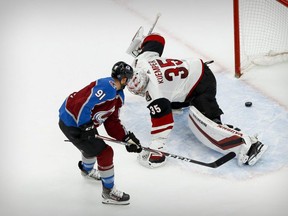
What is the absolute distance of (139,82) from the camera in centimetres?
391

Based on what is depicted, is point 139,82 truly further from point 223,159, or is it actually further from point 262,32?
point 262,32

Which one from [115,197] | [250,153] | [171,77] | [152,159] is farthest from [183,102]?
[115,197]

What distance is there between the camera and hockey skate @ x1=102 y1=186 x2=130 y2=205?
3.57 m

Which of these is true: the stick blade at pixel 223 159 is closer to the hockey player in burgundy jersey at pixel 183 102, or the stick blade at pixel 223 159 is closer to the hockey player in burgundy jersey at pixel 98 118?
the hockey player in burgundy jersey at pixel 183 102

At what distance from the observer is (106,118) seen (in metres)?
3.66

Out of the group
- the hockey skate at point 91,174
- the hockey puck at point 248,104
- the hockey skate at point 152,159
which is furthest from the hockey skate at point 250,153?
the hockey skate at point 91,174

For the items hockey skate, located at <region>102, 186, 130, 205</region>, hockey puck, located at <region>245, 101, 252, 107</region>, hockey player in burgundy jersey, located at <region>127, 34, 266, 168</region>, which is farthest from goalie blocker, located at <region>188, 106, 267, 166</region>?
hockey skate, located at <region>102, 186, 130, 205</region>

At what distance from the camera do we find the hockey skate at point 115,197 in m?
3.57

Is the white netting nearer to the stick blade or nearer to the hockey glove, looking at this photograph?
the stick blade

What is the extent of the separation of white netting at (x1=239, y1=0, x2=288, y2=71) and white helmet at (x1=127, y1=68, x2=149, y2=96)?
1156 mm

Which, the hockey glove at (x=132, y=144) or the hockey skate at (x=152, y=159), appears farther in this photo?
the hockey skate at (x=152, y=159)

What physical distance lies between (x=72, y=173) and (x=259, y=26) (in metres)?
2.15

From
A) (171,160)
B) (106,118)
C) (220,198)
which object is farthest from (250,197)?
(106,118)

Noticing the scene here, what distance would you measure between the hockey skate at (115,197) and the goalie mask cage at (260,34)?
161 centimetres
